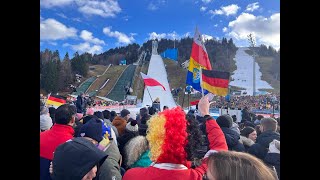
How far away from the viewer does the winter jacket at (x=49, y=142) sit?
2875mm

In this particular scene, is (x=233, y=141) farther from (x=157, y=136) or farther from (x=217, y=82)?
(x=217, y=82)

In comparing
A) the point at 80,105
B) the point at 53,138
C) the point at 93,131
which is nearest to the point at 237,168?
the point at 93,131

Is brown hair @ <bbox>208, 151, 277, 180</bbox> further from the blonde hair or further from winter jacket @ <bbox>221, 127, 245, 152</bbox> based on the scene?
winter jacket @ <bbox>221, 127, 245, 152</bbox>

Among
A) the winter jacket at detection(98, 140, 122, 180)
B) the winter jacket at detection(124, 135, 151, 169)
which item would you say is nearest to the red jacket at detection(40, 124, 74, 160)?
the winter jacket at detection(98, 140, 122, 180)

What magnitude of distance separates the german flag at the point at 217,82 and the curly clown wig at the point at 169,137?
13.0 ft

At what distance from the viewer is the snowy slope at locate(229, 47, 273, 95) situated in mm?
49356

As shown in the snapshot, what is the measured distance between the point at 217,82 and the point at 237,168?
4.59 metres

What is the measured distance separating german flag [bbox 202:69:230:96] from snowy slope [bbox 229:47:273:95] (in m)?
39.0

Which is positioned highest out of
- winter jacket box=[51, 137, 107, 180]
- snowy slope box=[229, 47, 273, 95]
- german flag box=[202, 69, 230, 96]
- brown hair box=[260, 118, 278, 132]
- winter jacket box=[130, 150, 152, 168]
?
snowy slope box=[229, 47, 273, 95]

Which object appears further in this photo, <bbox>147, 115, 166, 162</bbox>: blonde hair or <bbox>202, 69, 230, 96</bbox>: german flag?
<bbox>202, 69, 230, 96</bbox>: german flag

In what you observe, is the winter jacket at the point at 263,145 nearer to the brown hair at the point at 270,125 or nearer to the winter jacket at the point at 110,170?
the brown hair at the point at 270,125

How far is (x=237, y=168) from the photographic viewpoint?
170cm

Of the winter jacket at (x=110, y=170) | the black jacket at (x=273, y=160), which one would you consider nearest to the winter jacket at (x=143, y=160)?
the winter jacket at (x=110, y=170)
